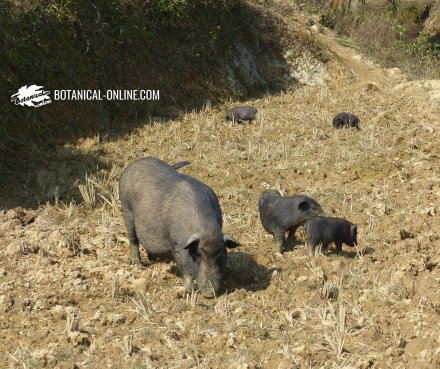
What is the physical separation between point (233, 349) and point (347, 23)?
24.8 metres

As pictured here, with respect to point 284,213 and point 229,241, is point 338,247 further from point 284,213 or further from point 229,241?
point 229,241

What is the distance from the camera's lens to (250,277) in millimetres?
6672

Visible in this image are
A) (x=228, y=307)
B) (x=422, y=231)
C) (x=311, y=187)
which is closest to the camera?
(x=228, y=307)

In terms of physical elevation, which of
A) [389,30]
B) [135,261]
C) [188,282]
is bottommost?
[135,261]

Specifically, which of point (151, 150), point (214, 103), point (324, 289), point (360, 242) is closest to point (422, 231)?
point (360, 242)

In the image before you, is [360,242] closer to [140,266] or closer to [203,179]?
[140,266]

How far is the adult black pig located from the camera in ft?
19.9

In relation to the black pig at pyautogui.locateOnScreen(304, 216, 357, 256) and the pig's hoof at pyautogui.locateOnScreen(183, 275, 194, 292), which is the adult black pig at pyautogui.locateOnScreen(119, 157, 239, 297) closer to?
the pig's hoof at pyautogui.locateOnScreen(183, 275, 194, 292)

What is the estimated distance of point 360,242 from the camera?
25.6ft

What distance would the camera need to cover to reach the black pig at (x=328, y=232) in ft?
24.1

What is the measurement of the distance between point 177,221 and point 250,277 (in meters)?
1.13

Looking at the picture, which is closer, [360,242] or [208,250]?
[208,250]

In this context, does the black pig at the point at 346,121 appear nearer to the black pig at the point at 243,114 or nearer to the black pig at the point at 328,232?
the black pig at the point at 243,114

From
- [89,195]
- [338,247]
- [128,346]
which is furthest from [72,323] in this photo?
[89,195]
